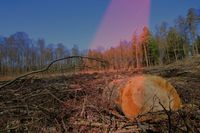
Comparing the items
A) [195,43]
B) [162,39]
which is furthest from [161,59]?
[195,43]

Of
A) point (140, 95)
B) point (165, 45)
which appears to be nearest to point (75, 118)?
point (140, 95)

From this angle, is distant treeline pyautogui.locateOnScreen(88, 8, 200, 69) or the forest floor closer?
the forest floor

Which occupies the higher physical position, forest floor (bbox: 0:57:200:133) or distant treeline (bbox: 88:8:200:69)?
distant treeline (bbox: 88:8:200:69)

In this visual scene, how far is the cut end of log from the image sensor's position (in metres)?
3.98

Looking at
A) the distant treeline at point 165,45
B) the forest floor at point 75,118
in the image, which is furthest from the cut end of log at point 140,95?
the distant treeline at point 165,45

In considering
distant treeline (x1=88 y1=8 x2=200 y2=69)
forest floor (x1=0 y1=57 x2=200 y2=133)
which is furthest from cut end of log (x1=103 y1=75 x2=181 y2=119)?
distant treeline (x1=88 y1=8 x2=200 y2=69)

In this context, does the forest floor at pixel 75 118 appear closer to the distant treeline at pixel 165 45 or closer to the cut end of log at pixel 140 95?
the cut end of log at pixel 140 95

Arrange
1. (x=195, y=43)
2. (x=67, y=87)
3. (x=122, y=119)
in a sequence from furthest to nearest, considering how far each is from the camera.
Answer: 1. (x=195, y=43)
2. (x=67, y=87)
3. (x=122, y=119)

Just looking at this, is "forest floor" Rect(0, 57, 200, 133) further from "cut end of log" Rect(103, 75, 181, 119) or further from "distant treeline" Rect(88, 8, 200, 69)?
"distant treeline" Rect(88, 8, 200, 69)

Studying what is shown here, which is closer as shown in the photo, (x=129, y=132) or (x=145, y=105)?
(x=129, y=132)

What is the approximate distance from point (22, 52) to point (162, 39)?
3661 centimetres

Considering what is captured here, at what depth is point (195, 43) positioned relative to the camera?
49.0m

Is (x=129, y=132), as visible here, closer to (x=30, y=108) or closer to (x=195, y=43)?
(x=30, y=108)

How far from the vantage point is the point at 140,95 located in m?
4.07
